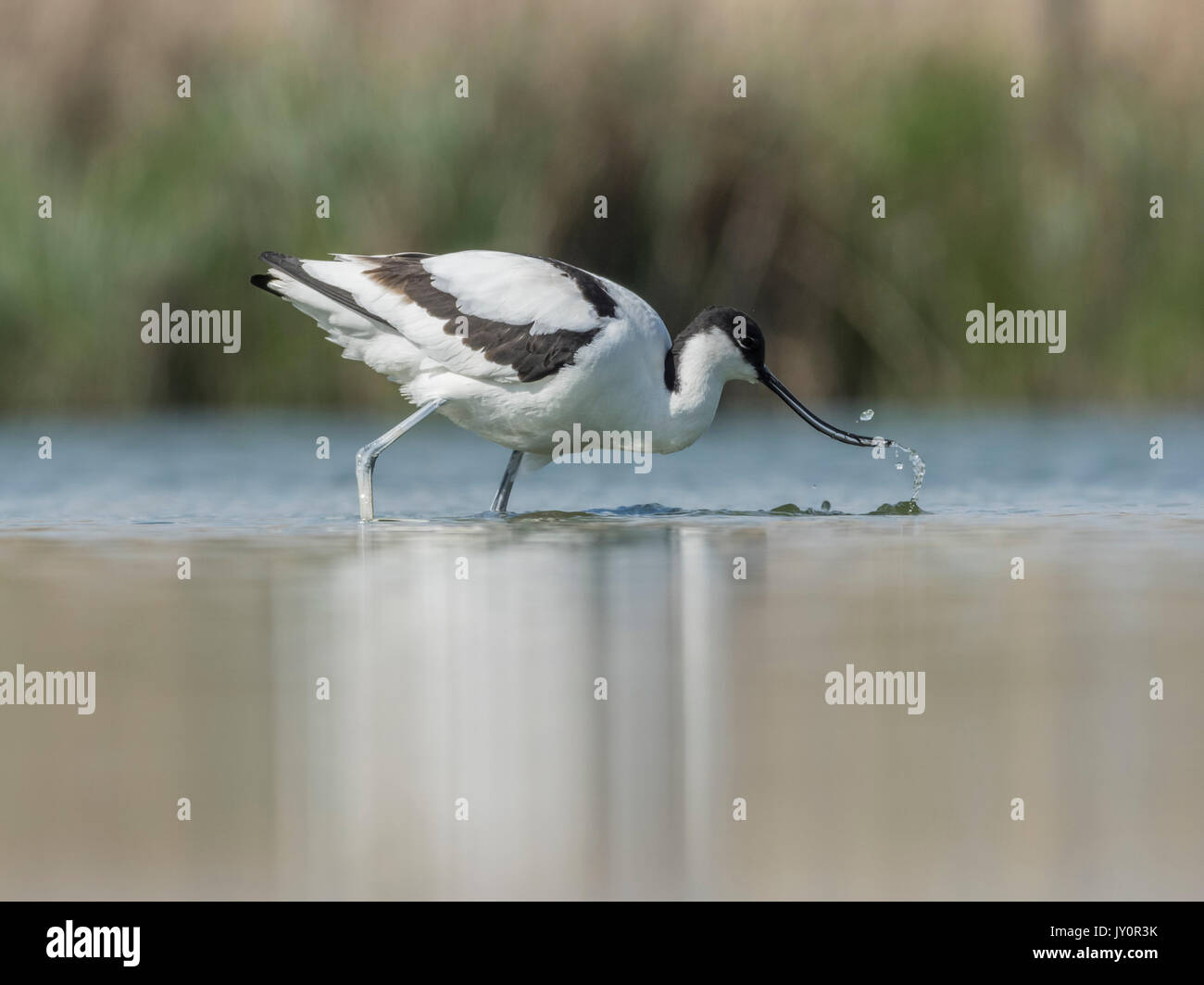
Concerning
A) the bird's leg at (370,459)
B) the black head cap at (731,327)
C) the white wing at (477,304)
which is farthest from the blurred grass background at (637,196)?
the black head cap at (731,327)

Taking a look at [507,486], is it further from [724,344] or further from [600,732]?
[600,732]

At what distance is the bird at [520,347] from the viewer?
7.89 metres

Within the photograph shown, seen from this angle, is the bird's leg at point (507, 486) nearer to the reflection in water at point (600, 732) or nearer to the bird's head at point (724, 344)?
the bird's head at point (724, 344)

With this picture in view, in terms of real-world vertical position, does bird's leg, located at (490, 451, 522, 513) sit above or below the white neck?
below

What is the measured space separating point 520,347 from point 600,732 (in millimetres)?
4053

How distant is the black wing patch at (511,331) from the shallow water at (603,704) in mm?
748

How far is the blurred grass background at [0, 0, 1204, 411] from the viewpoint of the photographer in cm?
1218

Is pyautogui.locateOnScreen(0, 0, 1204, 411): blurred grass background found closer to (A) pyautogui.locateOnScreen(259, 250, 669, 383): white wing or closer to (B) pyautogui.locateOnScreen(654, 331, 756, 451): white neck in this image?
(A) pyautogui.locateOnScreen(259, 250, 669, 383): white wing

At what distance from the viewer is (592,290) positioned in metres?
7.98

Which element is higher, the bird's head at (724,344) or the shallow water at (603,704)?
the bird's head at (724,344)

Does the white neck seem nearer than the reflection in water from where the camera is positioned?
No

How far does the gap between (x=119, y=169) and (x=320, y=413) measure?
2269 mm

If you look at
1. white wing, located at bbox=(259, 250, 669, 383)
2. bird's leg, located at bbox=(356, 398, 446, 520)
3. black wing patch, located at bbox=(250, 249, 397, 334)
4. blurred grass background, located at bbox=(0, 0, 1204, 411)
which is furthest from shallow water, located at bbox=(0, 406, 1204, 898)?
blurred grass background, located at bbox=(0, 0, 1204, 411)

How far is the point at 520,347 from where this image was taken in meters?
7.89
